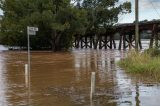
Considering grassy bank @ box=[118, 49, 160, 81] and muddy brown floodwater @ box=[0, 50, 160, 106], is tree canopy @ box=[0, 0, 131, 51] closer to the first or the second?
grassy bank @ box=[118, 49, 160, 81]

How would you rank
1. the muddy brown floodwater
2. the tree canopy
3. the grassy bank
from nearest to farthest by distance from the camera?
the muddy brown floodwater
the grassy bank
the tree canopy

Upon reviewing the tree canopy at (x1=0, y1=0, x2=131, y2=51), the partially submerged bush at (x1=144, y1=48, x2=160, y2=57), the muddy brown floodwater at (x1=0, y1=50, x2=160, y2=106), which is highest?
the tree canopy at (x1=0, y1=0, x2=131, y2=51)

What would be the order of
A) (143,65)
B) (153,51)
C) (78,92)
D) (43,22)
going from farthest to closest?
(43,22)
(153,51)
(143,65)
(78,92)

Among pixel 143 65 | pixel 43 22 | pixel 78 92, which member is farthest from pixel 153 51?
pixel 43 22

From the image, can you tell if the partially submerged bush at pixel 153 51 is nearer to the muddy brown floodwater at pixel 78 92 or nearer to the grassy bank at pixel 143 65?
the grassy bank at pixel 143 65

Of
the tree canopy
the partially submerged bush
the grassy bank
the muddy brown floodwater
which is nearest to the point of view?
the muddy brown floodwater

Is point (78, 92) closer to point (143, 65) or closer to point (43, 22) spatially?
point (143, 65)

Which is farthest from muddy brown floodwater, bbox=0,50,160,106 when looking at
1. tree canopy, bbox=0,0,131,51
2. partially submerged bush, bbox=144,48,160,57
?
tree canopy, bbox=0,0,131,51

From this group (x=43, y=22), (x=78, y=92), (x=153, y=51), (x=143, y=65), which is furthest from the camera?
(x=43, y=22)

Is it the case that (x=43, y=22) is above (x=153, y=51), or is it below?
above

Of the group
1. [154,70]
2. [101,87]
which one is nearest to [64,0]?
[154,70]

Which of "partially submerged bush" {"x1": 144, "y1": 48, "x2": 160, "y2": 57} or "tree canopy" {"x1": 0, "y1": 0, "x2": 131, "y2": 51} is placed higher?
"tree canopy" {"x1": 0, "y1": 0, "x2": 131, "y2": 51}

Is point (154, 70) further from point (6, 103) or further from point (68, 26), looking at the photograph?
point (68, 26)

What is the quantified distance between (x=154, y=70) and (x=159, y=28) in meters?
43.7
